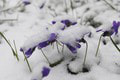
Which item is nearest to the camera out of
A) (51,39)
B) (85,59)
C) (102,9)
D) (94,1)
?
(51,39)

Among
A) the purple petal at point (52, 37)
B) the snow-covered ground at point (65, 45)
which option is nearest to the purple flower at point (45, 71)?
the snow-covered ground at point (65, 45)

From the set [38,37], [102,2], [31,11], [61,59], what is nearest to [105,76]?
[61,59]

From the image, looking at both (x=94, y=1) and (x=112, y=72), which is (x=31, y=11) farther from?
(x=112, y=72)

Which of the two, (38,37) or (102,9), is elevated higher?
(38,37)

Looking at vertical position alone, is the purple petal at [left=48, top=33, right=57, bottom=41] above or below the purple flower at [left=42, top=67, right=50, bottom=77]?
above

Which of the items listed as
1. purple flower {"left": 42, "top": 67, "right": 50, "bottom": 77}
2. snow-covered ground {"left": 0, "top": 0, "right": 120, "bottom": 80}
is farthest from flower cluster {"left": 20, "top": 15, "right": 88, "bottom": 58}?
purple flower {"left": 42, "top": 67, "right": 50, "bottom": 77}

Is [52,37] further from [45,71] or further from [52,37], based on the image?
[45,71]

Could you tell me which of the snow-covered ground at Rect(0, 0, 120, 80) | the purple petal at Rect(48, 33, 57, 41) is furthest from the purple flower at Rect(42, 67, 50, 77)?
the purple petal at Rect(48, 33, 57, 41)

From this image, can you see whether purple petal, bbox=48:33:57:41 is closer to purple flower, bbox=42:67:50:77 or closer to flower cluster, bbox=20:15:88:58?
flower cluster, bbox=20:15:88:58

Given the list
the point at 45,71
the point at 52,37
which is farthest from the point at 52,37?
the point at 45,71
